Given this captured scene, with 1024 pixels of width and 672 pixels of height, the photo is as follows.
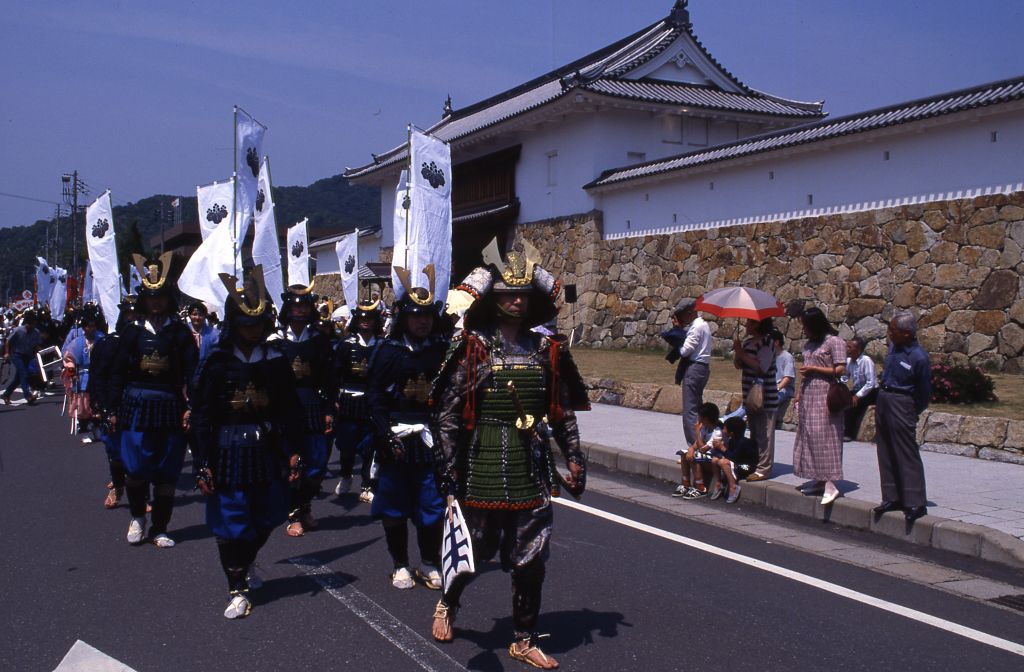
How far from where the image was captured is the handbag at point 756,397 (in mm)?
9195

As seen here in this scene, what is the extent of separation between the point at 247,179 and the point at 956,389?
879 centimetres

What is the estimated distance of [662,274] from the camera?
22453mm

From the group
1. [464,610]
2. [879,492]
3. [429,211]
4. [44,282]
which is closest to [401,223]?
[429,211]

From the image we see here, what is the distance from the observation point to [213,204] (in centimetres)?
1077

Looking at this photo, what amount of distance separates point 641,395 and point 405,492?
407 inches

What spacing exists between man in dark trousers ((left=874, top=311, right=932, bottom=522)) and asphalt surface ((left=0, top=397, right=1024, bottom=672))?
1.06 metres

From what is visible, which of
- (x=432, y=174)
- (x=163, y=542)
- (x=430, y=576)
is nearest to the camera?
(x=430, y=576)

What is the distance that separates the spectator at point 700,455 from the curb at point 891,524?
1.48 feet

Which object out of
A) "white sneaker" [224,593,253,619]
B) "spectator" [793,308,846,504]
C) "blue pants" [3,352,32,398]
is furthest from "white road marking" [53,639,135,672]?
"blue pants" [3,352,32,398]

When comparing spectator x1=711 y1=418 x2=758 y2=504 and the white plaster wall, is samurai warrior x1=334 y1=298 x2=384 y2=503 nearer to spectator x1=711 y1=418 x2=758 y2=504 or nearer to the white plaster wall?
spectator x1=711 y1=418 x2=758 y2=504

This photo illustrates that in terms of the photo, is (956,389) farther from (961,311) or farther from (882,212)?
(882,212)

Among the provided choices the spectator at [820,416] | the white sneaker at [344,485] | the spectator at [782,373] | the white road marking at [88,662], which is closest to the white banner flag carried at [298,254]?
the white sneaker at [344,485]

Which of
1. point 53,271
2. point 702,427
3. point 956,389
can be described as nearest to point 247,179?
point 702,427

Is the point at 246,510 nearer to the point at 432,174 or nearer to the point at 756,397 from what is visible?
the point at 432,174
